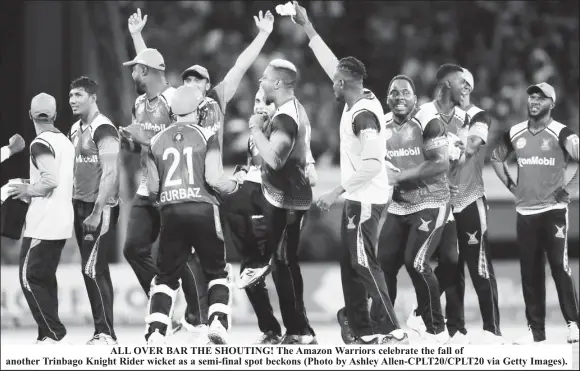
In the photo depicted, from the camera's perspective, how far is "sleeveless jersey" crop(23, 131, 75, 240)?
765 centimetres

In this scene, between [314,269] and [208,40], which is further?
[208,40]

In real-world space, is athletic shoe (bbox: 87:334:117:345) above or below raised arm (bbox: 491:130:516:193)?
below

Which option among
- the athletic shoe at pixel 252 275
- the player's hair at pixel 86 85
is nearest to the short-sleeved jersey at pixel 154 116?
the player's hair at pixel 86 85

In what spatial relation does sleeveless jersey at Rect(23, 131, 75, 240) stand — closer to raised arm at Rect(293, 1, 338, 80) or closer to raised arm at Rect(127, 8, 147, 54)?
raised arm at Rect(127, 8, 147, 54)

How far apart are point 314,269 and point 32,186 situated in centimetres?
467

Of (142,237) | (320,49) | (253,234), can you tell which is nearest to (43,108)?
(142,237)

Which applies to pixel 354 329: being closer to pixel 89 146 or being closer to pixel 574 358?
pixel 574 358

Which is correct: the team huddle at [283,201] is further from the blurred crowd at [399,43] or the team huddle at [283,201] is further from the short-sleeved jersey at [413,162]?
the blurred crowd at [399,43]

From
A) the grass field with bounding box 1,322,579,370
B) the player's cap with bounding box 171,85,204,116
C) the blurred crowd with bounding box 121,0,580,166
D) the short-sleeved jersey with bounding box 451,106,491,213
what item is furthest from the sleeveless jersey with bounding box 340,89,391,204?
the blurred crowd with bounding box 121,0,580,166

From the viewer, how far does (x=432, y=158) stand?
7.71m

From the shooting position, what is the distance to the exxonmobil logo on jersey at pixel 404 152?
26.0ft

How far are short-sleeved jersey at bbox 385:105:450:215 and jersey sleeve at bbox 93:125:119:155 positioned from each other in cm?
214

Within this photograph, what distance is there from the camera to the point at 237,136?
13477mm

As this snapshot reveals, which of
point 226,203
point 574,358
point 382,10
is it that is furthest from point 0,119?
point 574,358
